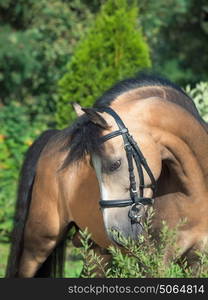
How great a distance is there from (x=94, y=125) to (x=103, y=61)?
164 inches

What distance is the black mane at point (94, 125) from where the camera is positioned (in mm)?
4004

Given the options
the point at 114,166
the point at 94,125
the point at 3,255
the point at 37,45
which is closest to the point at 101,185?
the point at 114,166

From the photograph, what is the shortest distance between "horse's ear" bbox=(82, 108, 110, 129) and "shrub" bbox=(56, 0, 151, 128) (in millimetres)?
3896

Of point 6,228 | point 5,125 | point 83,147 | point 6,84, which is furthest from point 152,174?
point 6,84

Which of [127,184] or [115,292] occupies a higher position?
[127,184]

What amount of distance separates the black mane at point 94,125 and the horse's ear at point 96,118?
0.05 meters

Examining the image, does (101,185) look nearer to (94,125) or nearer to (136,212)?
(136,212)

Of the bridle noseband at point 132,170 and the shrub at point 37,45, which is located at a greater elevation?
the shrub at point 37,45

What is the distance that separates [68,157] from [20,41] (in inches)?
289

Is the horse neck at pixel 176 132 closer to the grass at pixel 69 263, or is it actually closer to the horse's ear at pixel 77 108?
the horse's ear at pixel 77 108

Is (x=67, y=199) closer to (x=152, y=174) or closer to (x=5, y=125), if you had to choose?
(x=152, y=174)

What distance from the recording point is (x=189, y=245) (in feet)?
13.8

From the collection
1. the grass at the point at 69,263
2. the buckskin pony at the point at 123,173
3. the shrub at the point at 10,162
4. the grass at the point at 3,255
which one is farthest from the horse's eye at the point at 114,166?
the shrub at the point at 10,162

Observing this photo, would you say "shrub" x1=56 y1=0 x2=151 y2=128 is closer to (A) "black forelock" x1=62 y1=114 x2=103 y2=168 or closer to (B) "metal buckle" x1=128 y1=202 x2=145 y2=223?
(A) "black forelock" x1=62 y1=114 x2=103 y2=168
